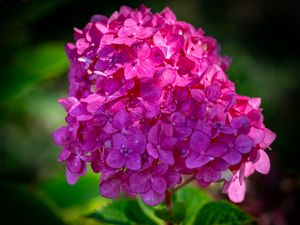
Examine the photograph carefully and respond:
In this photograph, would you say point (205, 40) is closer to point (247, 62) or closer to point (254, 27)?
point (247, 62)

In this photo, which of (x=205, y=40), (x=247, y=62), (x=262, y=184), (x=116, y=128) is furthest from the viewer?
(x=247, y=62)

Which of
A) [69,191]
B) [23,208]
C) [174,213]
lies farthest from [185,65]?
[69,191]

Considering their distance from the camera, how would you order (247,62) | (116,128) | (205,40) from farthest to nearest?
(247,62) < (205,40) < (116,128)

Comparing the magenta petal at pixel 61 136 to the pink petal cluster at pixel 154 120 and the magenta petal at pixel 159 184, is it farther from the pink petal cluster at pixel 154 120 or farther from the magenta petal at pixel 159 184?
the magenta petal at pixel 159 184

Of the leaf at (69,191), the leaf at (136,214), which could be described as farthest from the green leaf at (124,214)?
the leaf at (69,191)

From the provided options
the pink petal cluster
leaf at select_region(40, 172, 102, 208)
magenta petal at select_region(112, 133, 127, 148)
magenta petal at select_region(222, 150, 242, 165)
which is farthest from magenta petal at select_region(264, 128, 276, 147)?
leaf at select_region(40, 172, 102, 208)

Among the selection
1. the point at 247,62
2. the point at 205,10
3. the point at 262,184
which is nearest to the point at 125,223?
the point at 262,184

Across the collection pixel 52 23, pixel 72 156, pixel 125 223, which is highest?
pixel 72 156

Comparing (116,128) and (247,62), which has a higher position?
(116,128)
